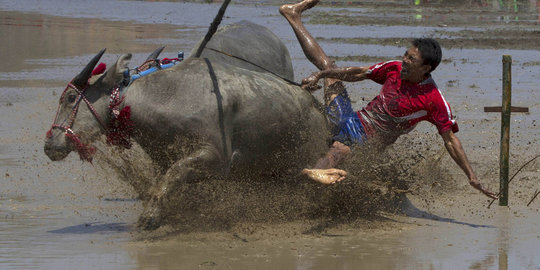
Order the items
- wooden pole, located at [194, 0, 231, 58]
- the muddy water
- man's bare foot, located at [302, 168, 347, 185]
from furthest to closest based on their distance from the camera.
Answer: man's bare foot, located at [302, 168, 347, 185] → wooden pole, located at [194, 0, 231, 58] → the muddy water

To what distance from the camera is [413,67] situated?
716 cm

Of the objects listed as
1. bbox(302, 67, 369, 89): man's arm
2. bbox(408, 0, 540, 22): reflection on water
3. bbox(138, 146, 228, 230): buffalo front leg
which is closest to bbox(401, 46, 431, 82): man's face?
A: bbox(302, 67, 369, 89): man's arm

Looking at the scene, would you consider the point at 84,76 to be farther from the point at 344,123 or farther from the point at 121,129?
the point at 344,123

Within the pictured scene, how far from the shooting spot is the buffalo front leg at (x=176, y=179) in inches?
259

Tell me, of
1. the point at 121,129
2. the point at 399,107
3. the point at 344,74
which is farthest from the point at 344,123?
the point at 121,129

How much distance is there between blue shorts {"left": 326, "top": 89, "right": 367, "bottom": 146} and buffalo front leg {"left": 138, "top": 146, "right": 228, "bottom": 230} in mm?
1186

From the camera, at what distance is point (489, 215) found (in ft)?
24.6

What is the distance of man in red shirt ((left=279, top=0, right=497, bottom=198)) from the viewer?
7.13 meters

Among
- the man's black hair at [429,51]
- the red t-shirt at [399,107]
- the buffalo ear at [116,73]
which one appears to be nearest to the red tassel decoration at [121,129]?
the buffalo ear at [116,73]

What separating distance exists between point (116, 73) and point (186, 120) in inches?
23.4

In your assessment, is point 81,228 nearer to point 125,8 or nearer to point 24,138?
point 24,138

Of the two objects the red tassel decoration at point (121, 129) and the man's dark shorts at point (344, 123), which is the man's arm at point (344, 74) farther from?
the red tassel decoration at point (121, 129)

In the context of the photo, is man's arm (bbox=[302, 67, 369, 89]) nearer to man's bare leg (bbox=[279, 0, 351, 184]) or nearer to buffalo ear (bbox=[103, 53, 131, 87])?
man's bare leg (bbox=[279, 0, 351, 184])

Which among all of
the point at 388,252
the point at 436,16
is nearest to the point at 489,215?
the point at 388,252
